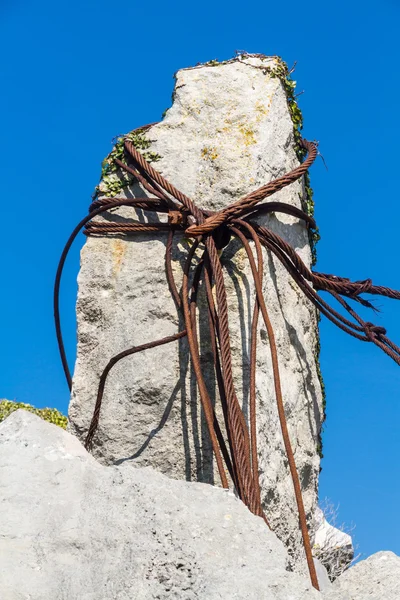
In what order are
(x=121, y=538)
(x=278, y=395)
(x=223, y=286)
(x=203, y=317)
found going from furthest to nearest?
(x=203, y=317)
(x=223, y=286)
(x=278, y=395)
(x=121, y=538)

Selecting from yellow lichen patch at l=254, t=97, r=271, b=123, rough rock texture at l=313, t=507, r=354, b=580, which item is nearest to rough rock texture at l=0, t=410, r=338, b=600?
yellow lichen patch at l=254, t=97, r=271, b=123

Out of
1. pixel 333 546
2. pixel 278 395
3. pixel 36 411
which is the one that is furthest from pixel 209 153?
pixel 333 546

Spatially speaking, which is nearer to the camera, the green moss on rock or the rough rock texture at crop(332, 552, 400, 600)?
the rough rock texture at crop(332, 552, 400, 600)

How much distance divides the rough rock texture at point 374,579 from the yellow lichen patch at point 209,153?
2214 mm

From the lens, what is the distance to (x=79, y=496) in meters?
2.32

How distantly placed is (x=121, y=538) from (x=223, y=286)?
5.41 ft

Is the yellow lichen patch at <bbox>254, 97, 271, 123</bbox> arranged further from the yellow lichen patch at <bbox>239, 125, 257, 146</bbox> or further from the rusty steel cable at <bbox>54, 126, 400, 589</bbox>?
the rusty steel cable at <bbox>54, 126, 400, 589</bbox>

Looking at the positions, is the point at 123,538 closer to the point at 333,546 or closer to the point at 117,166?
the point at 117,166

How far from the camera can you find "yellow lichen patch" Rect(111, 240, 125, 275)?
4074 millimetres

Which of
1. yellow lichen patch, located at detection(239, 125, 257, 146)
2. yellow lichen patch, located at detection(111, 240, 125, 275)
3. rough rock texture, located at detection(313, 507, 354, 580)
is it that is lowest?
yellow lichen patch, located at detection(111, 240, 125, 275)

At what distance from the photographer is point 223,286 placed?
3678mm

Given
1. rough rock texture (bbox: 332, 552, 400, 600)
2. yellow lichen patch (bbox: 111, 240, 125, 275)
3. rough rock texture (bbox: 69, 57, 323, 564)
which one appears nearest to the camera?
rough rock texture (bbox: 332, 552, 400, 600)

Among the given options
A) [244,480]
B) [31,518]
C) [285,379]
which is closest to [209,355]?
[285,379]

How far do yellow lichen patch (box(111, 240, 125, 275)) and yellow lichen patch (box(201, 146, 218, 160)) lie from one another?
0.60m
